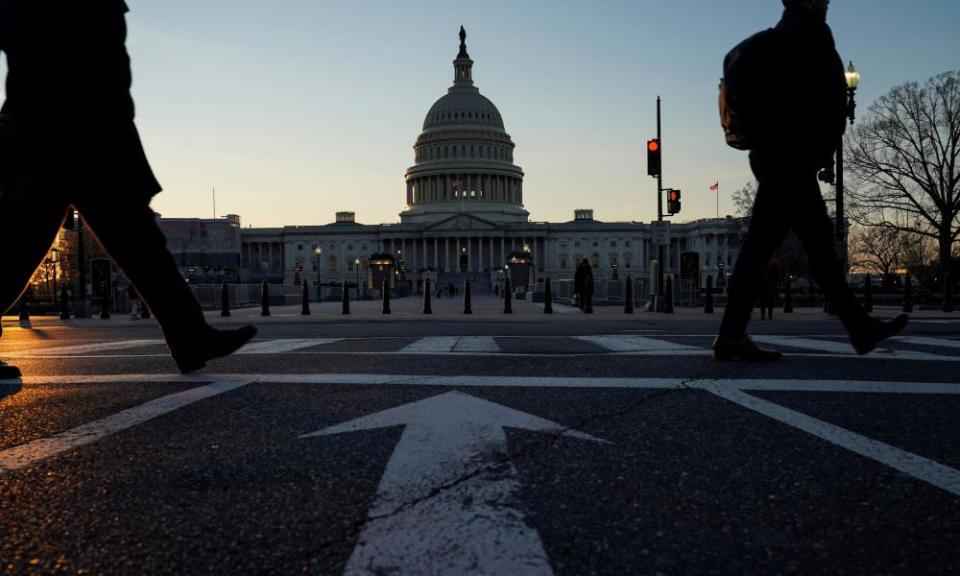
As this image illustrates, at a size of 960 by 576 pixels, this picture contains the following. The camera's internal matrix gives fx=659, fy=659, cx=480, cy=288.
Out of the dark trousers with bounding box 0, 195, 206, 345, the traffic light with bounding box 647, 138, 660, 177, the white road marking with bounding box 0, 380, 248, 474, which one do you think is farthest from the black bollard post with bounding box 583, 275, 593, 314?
the white road marking with bounding box 0, 380, 248, 474

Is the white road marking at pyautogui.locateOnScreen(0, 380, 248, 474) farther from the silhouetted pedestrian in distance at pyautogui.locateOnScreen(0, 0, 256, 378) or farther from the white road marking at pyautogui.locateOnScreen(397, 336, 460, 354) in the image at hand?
the white road marking at pyautogui.locateOnScreen(397, 336, 460, 354)

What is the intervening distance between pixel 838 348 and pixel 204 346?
17.1ft

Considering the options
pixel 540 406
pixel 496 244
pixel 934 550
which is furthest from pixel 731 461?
pixel 496 244

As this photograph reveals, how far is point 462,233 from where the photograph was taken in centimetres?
12038

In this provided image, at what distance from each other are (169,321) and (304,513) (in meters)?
2.38

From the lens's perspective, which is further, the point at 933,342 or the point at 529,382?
the point at 933,342

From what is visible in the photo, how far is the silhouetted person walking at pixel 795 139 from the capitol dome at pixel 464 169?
121 m

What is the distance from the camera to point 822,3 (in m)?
4.32

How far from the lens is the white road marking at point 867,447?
1870mm

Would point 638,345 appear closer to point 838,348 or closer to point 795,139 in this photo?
point 838,348

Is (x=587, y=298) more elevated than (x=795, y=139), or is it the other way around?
(x=795, y=139)

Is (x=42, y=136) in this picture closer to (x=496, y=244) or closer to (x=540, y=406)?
(x=540, y=406)

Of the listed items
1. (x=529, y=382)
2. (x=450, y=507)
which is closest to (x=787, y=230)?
(x=529, y=382)

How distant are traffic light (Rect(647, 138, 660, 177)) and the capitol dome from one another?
104m
